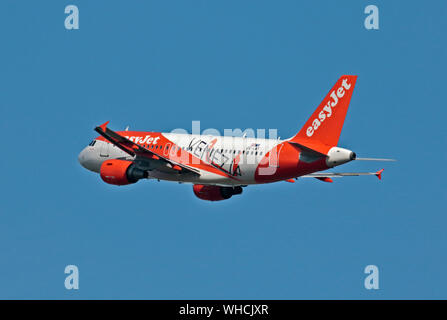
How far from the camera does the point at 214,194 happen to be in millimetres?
108062

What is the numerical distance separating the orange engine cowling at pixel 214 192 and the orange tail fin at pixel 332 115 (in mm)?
11019

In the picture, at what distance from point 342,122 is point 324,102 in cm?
226

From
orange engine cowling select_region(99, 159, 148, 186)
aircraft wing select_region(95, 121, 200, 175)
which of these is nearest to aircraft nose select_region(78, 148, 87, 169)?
orange engine cowling select_region(99, 159, 148, 186)

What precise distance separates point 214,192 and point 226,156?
6291 mm

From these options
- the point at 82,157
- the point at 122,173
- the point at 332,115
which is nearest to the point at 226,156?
the point at 122,173

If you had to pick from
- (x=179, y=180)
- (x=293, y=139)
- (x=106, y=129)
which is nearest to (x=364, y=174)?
(x=293, y=139)

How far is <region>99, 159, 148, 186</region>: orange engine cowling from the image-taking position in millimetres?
103562

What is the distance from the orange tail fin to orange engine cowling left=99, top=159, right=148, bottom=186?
47.8 ft

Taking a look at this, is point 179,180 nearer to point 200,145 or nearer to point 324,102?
point 200,145

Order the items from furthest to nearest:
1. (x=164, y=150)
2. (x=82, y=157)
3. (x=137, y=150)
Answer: (x=82, y=157) → (x=164, y=150) → (x=137, y=150)

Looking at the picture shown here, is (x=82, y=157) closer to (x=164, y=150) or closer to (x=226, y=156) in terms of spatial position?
(x=164, y=150)

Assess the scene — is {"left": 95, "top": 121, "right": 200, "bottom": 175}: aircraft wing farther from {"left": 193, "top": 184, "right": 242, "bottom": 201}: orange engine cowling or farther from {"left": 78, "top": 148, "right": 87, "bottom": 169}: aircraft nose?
{"left": 78, "top": 148, "right": 87, "bottom": 169}: aircraft nose

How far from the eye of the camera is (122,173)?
340 feet

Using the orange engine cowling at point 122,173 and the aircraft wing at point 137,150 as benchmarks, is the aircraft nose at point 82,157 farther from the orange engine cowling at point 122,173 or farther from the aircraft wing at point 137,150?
the aircraft wing at point 137,150
